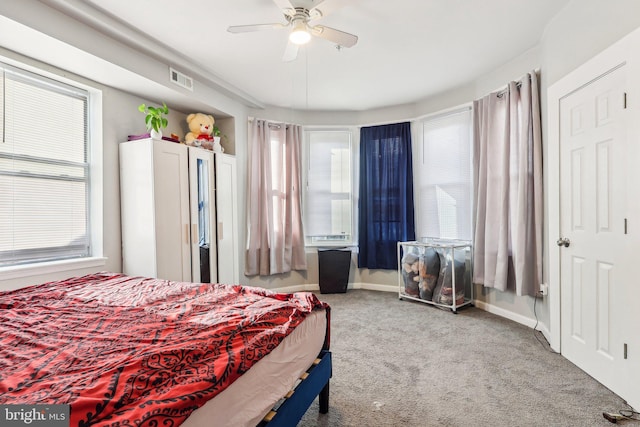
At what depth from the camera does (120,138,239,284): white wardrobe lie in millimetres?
2922

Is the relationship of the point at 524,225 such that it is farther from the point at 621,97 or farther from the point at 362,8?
the point at 362,8

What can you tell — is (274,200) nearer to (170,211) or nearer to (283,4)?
(170,211)

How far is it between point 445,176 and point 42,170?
4.14 m

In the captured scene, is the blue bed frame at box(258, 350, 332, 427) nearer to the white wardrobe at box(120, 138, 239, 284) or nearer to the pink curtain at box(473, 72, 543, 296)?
the white wardrobe at box(120, 138, 239, 284)

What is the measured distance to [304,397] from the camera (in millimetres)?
A: 1474

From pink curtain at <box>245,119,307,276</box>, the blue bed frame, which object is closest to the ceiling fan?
the blue bed frame

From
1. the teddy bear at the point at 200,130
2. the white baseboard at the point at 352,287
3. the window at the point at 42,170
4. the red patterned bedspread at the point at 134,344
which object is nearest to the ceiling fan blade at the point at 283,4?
the red patterned bedspread at the point at 134,344

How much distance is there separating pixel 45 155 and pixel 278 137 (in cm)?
258

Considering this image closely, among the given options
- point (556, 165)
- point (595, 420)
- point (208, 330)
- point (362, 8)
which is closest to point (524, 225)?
point (556, 165)

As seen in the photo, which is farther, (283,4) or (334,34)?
(334,34)

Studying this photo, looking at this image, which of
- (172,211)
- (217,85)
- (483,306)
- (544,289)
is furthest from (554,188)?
(217,85)

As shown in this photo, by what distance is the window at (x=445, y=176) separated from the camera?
3873 mm

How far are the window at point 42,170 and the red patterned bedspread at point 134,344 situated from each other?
27.5 inches

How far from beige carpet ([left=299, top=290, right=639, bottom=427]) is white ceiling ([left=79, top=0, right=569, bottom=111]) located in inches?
96.6
